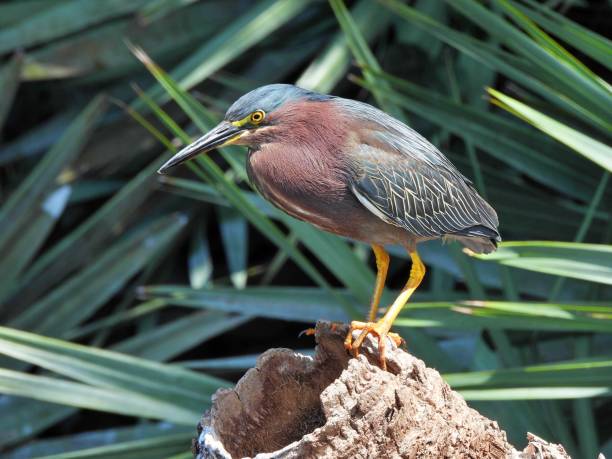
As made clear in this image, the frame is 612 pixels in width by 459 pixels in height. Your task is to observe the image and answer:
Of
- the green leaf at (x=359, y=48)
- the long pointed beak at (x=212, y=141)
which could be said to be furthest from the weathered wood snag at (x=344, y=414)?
the green leaf at (x=359, y=48)

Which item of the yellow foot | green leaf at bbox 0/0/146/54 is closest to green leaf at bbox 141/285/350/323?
the yellow foot

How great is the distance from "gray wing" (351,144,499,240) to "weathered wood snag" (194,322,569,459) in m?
0.60

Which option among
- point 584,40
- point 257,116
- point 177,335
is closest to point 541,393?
point 584,40

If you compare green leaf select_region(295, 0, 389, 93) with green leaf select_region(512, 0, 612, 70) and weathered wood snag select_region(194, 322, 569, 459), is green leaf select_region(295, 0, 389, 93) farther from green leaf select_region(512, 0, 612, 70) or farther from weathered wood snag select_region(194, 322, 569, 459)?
weathered wood snag select_region(194, 322, 569, 459)

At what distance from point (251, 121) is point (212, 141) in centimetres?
14

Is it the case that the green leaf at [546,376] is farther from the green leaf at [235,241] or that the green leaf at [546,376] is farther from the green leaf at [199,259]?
the green leaf at [199,259]

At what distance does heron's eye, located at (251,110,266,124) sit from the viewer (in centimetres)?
317

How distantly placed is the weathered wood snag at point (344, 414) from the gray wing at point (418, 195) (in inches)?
23.7

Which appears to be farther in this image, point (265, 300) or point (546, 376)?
point (265, 300)

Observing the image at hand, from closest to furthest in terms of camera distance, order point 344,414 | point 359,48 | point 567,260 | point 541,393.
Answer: point 344,414, point 567,260, point 541,393, point 359,48

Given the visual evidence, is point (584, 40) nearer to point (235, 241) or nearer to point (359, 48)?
point (359, 48)

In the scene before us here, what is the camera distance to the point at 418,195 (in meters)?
3.45

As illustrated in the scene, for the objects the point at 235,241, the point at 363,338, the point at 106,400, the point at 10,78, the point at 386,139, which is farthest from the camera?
the point at 235,241

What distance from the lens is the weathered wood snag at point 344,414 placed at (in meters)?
2.28
